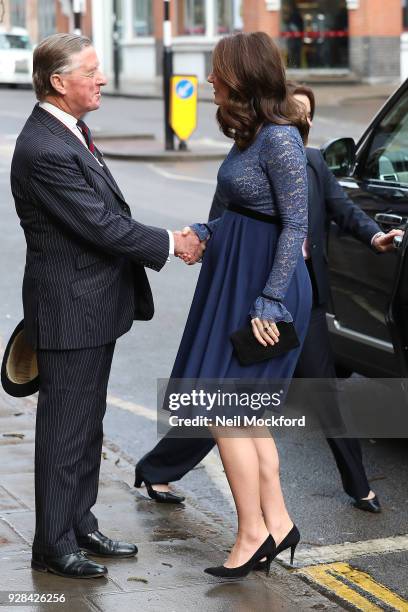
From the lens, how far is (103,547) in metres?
4.55

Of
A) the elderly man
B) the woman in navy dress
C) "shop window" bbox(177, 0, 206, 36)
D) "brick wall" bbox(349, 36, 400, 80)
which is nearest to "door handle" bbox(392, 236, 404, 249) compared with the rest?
the woman in navy dress

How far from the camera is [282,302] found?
14.0 feet

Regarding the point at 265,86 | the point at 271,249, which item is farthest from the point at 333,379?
the point at 265,86

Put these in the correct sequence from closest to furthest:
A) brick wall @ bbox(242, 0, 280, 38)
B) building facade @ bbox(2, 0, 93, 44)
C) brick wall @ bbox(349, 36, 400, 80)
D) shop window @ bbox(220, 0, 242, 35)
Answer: brick wall @ bbox(349, 36, 400, 80)
brick wall @ bbox(242, 0, 280, 38)
shop window @ bbox(220, 0, 242, 35)
building facade @ bbox(2, 0, 93, 44)

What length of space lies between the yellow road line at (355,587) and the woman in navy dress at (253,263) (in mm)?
183

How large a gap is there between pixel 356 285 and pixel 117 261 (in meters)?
1.93

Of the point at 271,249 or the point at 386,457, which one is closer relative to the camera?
the point at 271,249

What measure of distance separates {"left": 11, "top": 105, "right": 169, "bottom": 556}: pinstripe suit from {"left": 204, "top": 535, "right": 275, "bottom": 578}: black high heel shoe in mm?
516

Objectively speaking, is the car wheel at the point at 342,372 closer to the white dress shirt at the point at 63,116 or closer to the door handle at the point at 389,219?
the door handle at the point at 389,219

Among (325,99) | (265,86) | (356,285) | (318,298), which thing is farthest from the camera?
(325,99)

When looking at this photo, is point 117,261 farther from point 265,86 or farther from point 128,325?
point 265,86

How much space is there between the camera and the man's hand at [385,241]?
499cm

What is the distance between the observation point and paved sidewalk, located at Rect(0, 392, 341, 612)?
4.17 m

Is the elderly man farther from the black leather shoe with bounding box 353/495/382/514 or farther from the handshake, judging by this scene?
the black leather shoe with bounding box 353/495/382/514
